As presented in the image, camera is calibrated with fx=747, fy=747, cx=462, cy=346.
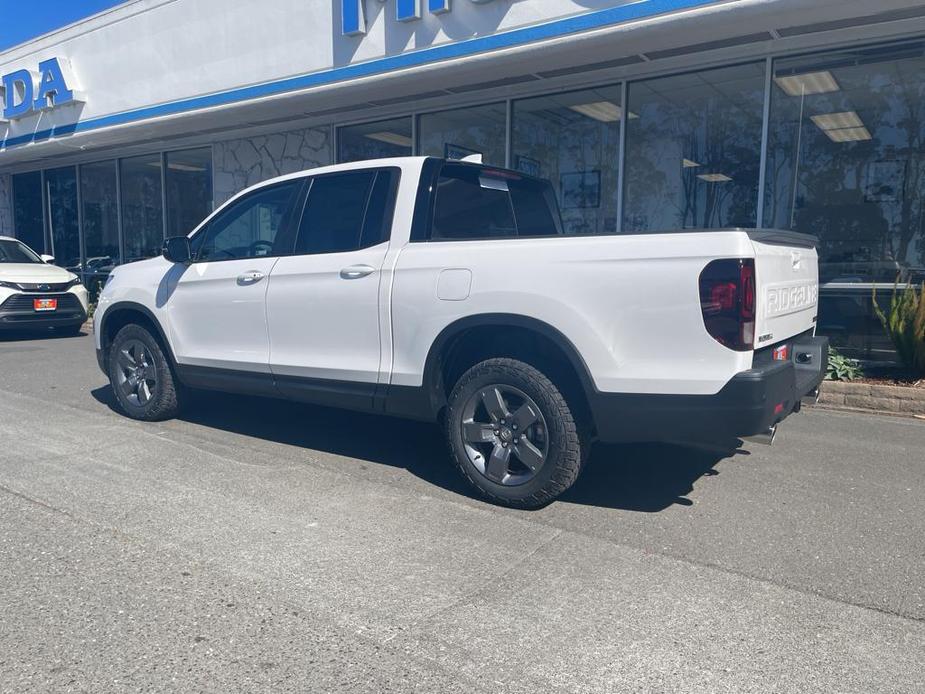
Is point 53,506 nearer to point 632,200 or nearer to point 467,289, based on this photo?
point 467,289

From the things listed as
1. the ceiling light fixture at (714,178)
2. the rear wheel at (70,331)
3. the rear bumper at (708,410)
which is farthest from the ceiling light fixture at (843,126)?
the rear wheel at (70,331)

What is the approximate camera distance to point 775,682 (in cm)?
251

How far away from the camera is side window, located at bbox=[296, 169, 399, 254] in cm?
473

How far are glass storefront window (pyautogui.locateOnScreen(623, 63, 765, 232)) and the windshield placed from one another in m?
9.68

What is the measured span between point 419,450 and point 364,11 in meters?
7.05

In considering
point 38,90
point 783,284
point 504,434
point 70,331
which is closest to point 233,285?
point 504,434

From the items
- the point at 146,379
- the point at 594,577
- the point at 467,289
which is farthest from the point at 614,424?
the point at 146,379

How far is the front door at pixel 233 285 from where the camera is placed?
17.2ft

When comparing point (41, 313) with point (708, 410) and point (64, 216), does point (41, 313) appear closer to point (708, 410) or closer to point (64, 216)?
point (64, 216)

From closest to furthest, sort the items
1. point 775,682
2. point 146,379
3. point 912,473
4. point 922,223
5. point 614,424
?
1. point 775,682
2. point 614,424
3. point 912,473
4. point 146,379
5. point 922,223

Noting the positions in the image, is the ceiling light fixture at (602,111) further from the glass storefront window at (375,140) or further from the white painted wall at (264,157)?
the white painted wall at (264,157)

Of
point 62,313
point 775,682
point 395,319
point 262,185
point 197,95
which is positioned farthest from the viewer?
point 197,95

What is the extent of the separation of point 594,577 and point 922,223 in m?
6.74

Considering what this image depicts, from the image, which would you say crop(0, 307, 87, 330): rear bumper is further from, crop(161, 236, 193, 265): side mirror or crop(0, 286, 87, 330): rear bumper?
crop(161, 236, 193, 265): side mirror
